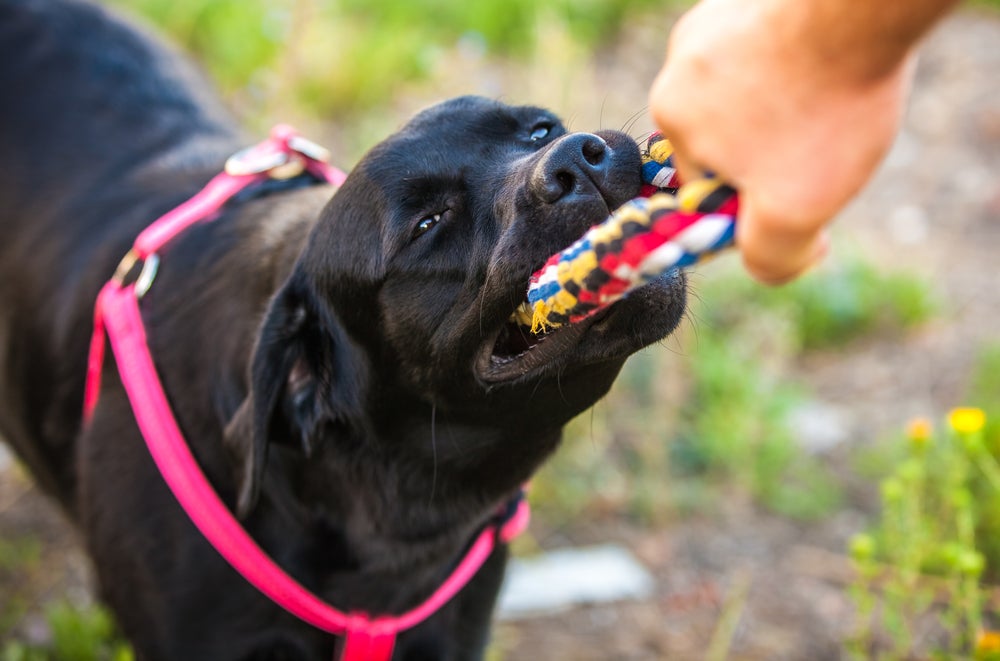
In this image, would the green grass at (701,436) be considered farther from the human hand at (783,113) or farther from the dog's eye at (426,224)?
the human hand at (783,113)

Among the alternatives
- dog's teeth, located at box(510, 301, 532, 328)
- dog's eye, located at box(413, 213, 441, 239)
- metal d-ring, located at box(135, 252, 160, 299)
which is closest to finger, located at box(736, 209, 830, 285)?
dog's teeth, located at box(510, 301, 532, 328)

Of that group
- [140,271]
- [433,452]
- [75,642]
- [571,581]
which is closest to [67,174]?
[140,271]

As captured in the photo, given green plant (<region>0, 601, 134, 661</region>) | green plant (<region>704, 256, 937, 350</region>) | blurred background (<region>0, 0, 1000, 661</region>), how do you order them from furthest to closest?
1. green plant (<region>704, 256, 937, 350</region>)
2. blurred background (<region>0, 0, 1000, 661</region>)
3. green plant (<region>0, 601, 134, 661</region>)

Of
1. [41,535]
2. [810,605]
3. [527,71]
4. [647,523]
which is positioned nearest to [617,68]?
[527,71]

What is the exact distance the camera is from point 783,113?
114cm

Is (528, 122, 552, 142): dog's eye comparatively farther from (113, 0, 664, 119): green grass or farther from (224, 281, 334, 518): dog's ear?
(113, 0, 664, 119): green grass

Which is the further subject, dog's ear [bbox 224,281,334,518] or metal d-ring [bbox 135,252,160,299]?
metal d-ring [bbox 135,252,160,299]

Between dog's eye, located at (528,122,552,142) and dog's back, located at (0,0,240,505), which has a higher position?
dog's eye, located at (528,122,552,142)

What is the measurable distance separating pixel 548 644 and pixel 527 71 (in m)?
3.84

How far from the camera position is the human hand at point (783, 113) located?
3.70 feet

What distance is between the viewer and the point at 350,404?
2238 millimetres

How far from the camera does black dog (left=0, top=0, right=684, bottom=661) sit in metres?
1.89

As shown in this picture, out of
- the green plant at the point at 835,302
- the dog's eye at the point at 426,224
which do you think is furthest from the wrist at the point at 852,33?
the green plant at the point at 835,302

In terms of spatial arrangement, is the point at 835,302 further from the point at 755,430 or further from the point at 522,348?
the point at 522,348
